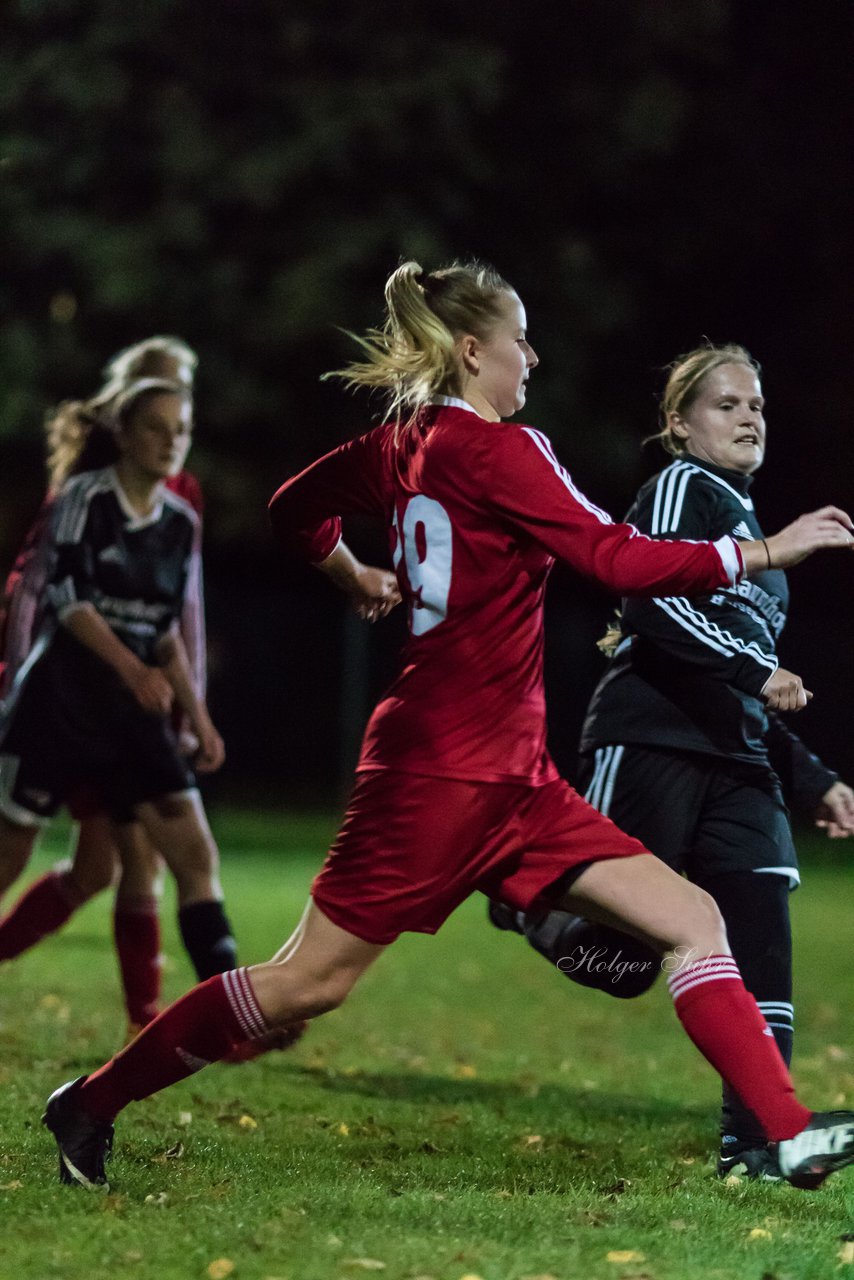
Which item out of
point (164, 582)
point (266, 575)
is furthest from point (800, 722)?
point (164, 582)

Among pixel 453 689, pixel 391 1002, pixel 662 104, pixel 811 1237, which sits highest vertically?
pixel 662 104

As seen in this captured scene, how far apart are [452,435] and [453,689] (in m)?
0.60

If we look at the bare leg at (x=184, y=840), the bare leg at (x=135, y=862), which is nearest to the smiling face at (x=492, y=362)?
the bare leg at (x=184, y=840)

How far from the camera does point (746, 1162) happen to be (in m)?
5.27

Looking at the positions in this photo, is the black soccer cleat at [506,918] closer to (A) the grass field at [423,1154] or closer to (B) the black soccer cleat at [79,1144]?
(A) the grass field at [423,1154]

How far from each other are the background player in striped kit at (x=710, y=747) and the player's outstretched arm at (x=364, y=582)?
27.7 inches

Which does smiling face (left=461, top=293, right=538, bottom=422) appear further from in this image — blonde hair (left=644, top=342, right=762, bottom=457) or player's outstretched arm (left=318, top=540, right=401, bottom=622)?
blonde hair (left=644, top=342, right=762, bottom=457)

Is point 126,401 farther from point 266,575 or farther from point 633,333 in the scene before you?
point 266,575

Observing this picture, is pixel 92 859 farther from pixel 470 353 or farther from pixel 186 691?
pixel 470 353

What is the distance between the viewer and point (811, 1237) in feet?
14.9

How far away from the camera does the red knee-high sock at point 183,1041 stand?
477cm

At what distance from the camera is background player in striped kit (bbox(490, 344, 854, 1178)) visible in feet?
17.6

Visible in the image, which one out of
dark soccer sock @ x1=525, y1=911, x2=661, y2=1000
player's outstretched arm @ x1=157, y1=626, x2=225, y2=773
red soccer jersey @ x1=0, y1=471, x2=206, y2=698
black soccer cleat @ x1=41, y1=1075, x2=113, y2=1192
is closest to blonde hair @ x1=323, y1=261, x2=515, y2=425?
dark soccer sock @ x1=525, y1=911, x2=661, y2=1000

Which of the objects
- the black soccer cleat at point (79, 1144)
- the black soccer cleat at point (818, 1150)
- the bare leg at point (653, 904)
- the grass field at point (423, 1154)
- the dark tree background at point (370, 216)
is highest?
the dark tree background at point (370, 216)
